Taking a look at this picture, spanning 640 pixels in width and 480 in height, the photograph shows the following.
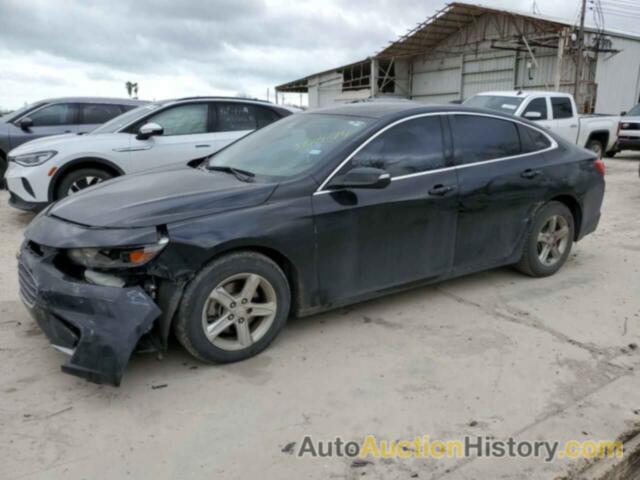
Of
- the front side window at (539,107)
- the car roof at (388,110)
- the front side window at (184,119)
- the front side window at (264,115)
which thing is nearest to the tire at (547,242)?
the car roof at (388,110)

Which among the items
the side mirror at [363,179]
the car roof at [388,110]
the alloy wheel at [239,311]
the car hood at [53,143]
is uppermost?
the car roof at [388,110]

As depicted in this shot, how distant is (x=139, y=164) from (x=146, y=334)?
4.56 metres

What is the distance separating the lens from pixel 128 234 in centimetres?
307

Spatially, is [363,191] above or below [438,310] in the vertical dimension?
above

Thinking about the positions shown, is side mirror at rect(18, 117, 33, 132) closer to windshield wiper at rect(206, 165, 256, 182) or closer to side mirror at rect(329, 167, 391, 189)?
windshield wiper at rect(206, 165, 256, 182)

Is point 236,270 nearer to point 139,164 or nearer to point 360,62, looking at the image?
point 139,164

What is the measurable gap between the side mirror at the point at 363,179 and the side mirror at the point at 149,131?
4.11 meters

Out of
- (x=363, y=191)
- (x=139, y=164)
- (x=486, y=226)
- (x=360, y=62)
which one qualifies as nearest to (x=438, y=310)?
(x=486, y=226)

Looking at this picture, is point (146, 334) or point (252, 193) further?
point (252, 193)

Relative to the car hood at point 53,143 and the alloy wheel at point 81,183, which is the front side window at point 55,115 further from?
the alloy wheel at point 81,183

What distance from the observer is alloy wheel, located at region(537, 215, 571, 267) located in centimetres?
505

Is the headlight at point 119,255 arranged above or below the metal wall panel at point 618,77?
below

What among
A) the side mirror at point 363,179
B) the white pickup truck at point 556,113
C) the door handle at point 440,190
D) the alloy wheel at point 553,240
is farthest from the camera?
the white pickup truck at point 556,113

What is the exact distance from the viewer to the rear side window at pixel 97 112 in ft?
32.1
